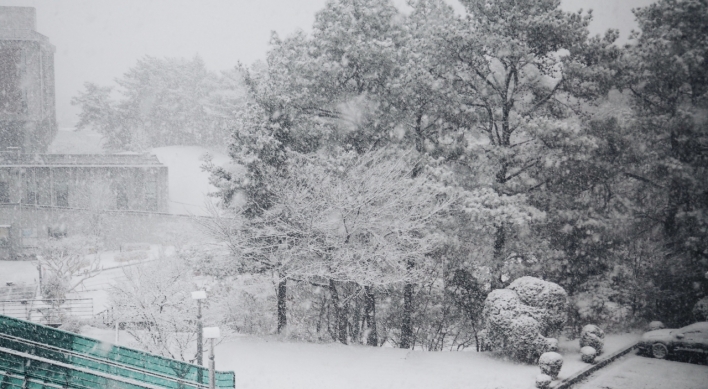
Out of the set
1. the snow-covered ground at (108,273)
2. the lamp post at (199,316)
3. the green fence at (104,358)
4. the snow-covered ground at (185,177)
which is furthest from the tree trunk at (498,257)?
the snow-covered ground at (185,177)

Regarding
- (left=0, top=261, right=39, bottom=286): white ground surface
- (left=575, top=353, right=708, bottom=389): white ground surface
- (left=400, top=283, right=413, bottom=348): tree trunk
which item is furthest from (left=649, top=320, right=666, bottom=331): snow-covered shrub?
(left=0, top=261, right=39, bottom=286): white ground surface

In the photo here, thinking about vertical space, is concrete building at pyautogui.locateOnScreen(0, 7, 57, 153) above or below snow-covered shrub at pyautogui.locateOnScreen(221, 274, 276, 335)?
above

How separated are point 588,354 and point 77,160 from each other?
140ft

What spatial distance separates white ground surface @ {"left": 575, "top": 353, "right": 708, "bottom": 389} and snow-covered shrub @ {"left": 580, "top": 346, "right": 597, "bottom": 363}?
0.38m

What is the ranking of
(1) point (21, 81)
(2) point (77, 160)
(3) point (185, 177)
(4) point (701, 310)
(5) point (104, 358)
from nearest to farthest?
(5) point (104, 358), (4) point (701, 310), (2) point (77, 160), (1) point (21, 81), (3) point (185, 177)

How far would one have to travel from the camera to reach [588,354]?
44.9ft

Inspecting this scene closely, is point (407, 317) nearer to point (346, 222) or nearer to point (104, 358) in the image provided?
point (346, 222)

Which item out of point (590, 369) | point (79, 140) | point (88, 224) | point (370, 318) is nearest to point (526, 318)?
point (590, 369)

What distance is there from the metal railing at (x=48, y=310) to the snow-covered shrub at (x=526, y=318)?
16.3m

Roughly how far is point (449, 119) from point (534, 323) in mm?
7799

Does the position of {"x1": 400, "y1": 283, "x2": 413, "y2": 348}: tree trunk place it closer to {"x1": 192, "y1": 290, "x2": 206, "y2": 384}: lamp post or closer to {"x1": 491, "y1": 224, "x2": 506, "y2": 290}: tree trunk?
{"x1": 491, "y1": 224, "x2": 506, "y2": 290}: tree trunk

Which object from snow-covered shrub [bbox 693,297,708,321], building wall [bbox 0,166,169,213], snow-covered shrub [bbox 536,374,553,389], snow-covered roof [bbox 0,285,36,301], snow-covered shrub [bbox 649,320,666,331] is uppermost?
building wall [bbox 0,166,169,213]

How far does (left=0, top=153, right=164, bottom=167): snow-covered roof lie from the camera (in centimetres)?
4094

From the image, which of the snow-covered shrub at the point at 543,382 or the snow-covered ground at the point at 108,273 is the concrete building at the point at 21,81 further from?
the snow-covered shrub at the point at 543,382
